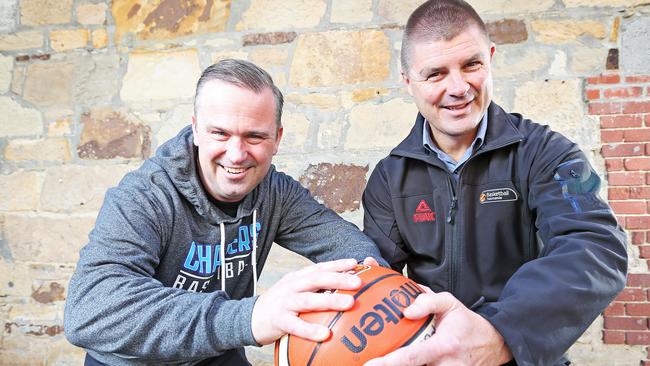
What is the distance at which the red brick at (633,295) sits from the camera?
300 cm

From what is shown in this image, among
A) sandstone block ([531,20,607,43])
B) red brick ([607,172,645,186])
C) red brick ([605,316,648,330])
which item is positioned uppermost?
sandstone block ([531,20,607,43])

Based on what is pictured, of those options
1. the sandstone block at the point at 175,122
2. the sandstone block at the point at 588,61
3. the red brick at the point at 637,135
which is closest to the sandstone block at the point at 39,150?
the sandstone block at the point at 175,122

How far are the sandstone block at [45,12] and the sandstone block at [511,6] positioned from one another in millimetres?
2667

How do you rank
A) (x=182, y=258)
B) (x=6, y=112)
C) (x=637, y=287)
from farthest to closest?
(x=6, y=112) → (x=637, y=287) → (x=182, y=258)

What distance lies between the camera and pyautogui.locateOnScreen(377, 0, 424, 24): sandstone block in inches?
130

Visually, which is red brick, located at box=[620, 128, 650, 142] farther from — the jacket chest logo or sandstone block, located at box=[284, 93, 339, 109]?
sandstone block, located at box=[284, 93, 339, 109]

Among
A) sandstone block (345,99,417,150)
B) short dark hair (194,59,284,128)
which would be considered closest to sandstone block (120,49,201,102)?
sandstone block (345,99,417,150)

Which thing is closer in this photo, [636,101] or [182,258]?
[182,258]

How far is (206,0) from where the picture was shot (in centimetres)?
351

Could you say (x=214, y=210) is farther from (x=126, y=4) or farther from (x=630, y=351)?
(x=630, y=351)

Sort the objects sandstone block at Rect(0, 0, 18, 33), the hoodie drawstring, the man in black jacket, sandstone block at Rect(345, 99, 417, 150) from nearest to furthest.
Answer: the man in black jacket
the hoodie drawstring
sandstone block at Rect(345, 99, 417, 150)
sandstone block at Rect(0, 0, 18, 33)

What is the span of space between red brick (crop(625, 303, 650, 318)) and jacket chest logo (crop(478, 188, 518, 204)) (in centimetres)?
150

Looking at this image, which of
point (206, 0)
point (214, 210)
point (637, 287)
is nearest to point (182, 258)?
point (214, 210)

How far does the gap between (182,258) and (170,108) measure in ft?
5.67
